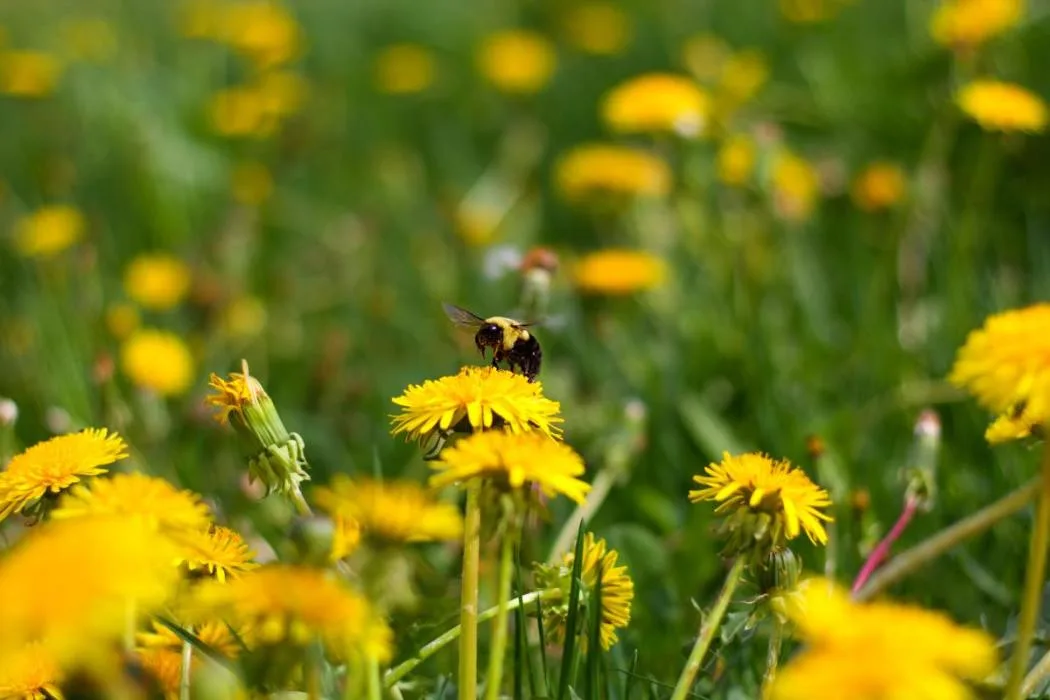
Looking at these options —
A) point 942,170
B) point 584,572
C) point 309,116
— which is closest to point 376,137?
point 309,116

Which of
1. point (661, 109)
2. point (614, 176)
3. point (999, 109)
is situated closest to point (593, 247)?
point (614, 176)

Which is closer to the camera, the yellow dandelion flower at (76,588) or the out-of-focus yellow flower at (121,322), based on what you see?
the yellow dandelion flower at (76,588)

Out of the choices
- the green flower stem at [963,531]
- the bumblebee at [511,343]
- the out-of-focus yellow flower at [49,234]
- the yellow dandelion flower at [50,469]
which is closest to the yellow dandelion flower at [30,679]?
the yellow dandelion flower at [50,469]

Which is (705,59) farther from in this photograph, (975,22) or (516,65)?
(975,22)

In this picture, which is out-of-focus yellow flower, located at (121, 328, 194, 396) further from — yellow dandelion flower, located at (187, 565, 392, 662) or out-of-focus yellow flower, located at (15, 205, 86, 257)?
yellow dandelion flower, located at (187, 565, 392, 662)

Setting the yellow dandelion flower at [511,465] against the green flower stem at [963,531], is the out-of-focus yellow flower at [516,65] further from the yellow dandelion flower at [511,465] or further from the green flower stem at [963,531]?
the yellow dandelion flower at [511,465]
